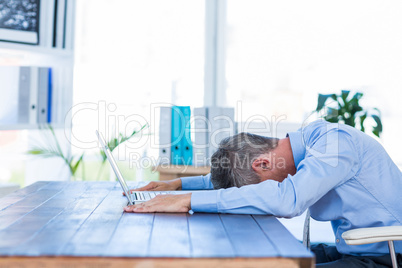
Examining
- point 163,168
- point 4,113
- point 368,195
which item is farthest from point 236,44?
point 368,195


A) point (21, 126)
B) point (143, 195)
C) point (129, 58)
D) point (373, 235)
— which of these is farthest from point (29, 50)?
point (373, 235)

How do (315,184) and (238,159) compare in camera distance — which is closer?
(315,184)

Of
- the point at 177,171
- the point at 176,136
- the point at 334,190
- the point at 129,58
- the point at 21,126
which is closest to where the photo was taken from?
the point at 334,190

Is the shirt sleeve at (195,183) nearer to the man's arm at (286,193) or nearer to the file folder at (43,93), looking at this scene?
the man's arm at (286,193)

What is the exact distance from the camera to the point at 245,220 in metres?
1.36

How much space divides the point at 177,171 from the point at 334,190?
164 centimetres

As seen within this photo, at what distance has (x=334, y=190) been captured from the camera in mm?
1599

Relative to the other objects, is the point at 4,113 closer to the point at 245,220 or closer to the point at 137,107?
the point at 137,107

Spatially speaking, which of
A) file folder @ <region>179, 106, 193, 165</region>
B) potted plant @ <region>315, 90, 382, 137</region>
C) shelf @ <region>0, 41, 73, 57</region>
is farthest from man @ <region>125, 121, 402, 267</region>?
shelf @ <region>0, 41, 73, 57</region>

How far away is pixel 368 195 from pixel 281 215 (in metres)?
0.38

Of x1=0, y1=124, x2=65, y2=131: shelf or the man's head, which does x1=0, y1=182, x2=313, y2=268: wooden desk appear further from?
x1=0, y1=124, x2=65, y2=131: shelf

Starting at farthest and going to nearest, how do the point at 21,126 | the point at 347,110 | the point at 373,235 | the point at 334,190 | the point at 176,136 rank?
the point at 347,110 < the point at 176,136 < the point at 21,126 < the point at 334,190 < the point at 373,235

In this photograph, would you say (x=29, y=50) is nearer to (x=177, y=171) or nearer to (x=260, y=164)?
(x=177, y=171)

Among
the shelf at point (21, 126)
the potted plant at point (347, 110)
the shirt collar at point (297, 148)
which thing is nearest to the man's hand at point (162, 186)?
the shirt collar at point (297, 148)
